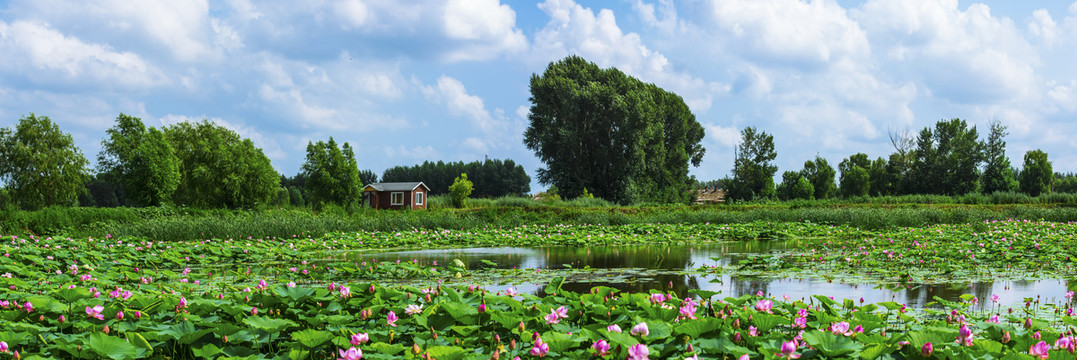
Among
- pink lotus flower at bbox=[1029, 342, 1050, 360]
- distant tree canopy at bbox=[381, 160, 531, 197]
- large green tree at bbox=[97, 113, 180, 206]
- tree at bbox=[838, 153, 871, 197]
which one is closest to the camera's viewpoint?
pink lotus flower at bbox=[1029, 342, 1050, 360]

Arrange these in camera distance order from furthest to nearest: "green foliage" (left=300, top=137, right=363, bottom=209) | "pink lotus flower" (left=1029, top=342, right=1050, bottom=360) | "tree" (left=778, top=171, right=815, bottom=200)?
"tree" (left=778, top=171, right=815, bottom=200) < "green foliage" (left=300, top=137, right=363, bottom=209) < "pink lotus flower" (left=1029, top=342, right=1050, bottom=360)

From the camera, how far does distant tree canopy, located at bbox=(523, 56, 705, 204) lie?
37.6 meters

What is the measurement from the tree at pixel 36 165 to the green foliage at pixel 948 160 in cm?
5315

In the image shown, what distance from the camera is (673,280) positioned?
7.08m

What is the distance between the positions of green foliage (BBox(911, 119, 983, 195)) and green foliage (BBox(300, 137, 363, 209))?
132 ft

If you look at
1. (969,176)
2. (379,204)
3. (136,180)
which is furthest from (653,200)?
(136,180)

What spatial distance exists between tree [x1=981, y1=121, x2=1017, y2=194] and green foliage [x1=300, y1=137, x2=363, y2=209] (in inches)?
1660

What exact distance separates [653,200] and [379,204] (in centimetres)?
2077

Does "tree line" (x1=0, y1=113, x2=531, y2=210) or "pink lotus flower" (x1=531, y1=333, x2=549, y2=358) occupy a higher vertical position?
"tree line" (x1=0, y1=113, x2=531, y2=210)

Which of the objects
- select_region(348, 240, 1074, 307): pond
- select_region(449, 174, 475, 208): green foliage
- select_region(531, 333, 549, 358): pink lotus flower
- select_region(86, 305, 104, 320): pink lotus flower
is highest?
select_region(449, 174, 475, 208): green foliage

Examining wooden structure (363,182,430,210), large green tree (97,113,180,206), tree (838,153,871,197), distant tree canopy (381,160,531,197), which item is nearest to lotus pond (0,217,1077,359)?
large green tree (97,113,180,206)

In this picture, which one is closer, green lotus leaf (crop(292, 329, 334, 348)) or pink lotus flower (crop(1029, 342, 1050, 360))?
pink lotus flower (crop(1029, 342, 1050, 360))

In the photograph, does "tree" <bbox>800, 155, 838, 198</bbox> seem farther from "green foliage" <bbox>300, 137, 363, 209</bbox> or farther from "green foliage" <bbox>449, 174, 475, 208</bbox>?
"green foliage" <bbox>300, 137, 363, 209</bbox>

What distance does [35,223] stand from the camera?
15094 mm
